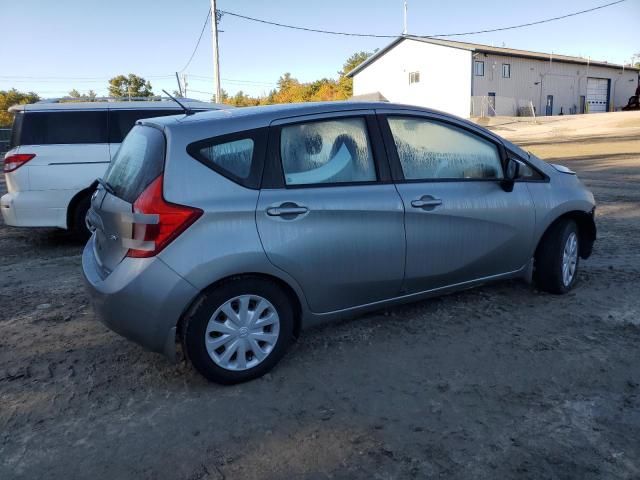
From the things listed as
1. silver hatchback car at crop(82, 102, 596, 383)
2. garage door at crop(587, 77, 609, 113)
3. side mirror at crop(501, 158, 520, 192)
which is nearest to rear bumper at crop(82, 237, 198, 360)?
silver hatchback car at crop(82, 102, 596, 383)

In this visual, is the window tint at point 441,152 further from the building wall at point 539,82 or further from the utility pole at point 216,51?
the building wall at point 539,82

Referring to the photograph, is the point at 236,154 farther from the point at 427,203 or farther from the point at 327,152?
the point at 427,203

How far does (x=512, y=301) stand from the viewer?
4.68 meters

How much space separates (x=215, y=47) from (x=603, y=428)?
2933 centimetres

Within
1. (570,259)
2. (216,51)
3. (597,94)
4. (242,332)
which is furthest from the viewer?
(597,94)

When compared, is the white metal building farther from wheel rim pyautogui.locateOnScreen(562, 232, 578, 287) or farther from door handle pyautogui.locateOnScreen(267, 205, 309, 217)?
door handle pyautogui.locateOnScreen(267, 205, 309, 217)

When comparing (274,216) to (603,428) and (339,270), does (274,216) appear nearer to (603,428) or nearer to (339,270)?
(339,270)

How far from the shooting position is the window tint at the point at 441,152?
13.0ft

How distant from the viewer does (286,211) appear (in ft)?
11.1

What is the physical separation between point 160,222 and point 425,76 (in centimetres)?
4615

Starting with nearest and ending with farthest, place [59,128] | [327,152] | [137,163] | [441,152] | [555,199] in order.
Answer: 1. [137,163]
2. [327,152]
3. [441,152]
4. [555,199]
5. [59,128]

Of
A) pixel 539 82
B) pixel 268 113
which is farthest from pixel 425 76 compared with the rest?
pixel 268 113

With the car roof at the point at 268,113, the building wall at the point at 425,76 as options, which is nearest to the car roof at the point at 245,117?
the car roof at the point at 268,113

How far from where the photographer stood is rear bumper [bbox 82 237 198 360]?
122 inches
